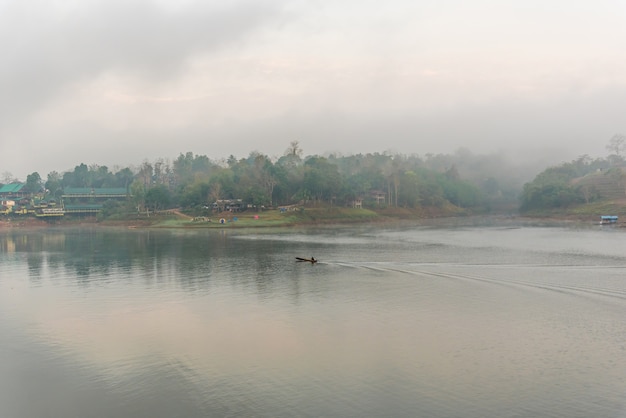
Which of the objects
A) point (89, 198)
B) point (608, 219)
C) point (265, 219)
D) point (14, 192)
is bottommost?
point (608, 219)

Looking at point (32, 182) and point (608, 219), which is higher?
point (32, 182)

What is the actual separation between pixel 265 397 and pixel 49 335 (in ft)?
36.5

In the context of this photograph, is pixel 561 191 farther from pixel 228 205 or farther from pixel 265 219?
pixel 228 205

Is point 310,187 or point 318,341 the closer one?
point 318,341

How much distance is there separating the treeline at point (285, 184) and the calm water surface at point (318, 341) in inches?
2708

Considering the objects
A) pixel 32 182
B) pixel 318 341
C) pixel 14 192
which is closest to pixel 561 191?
pixel 318 341

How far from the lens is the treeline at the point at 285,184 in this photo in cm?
10538

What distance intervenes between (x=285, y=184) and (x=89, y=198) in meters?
52.7

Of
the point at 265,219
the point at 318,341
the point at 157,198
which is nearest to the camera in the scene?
the point at 318,341

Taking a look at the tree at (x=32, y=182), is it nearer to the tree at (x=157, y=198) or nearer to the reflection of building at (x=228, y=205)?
the tree at (x=157, y=198)

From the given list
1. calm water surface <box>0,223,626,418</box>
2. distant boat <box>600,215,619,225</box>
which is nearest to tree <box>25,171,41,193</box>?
calm water surface <box>0,223,626,418</box>

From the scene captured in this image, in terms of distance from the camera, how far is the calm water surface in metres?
13.0

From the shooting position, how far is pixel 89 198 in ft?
408

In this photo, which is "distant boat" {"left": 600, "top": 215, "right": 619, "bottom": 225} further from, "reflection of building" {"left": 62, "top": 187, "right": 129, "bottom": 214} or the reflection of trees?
"reflection of building" {"left": 62, "top": 187, "right": 129, "bottom": 214}
